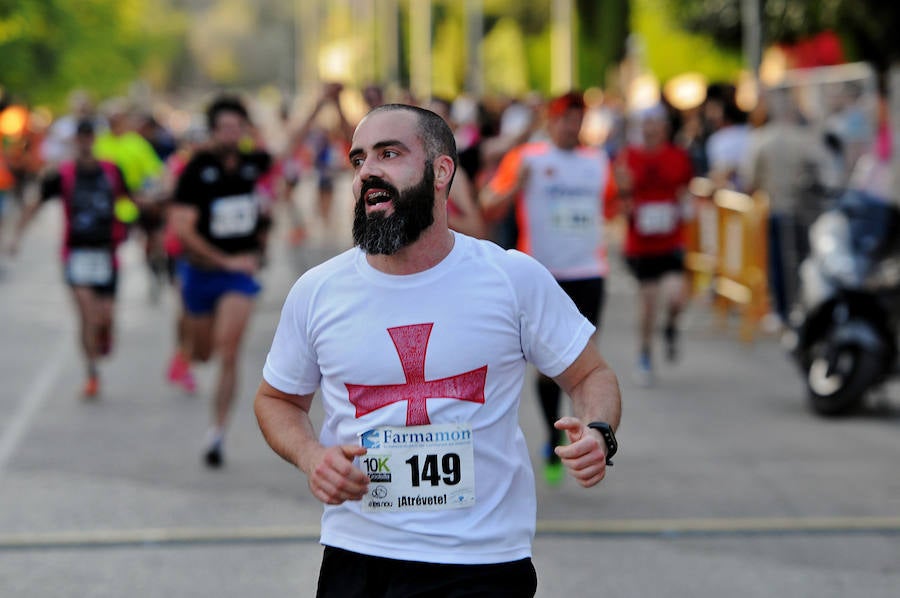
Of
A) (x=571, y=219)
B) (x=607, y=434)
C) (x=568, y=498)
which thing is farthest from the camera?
(x=571, y=219)

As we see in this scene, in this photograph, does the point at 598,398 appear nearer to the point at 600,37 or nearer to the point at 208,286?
the point at 208,286

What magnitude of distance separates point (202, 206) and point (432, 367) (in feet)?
19.4

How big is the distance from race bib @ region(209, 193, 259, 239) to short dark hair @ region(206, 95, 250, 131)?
0.43 metres

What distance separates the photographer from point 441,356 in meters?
3.65

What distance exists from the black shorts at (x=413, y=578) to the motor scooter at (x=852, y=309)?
21.9 feet

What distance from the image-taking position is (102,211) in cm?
1166

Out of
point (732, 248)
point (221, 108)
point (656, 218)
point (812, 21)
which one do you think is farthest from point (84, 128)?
point (812, 21)

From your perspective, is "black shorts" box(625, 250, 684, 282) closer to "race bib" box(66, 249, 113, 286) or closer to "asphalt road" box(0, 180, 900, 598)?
"asphalt road" box(0, 180, 900, 598)

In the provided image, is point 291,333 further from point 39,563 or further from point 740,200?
point 740,200

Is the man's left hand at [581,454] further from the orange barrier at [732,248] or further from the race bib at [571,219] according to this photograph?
the orange barrier at [732,248]

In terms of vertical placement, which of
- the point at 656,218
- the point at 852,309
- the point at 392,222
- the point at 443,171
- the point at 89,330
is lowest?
the point at 89,330

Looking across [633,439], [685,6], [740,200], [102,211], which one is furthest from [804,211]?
[685,6]

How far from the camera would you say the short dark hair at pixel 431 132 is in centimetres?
368

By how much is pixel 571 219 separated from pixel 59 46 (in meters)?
31.7
